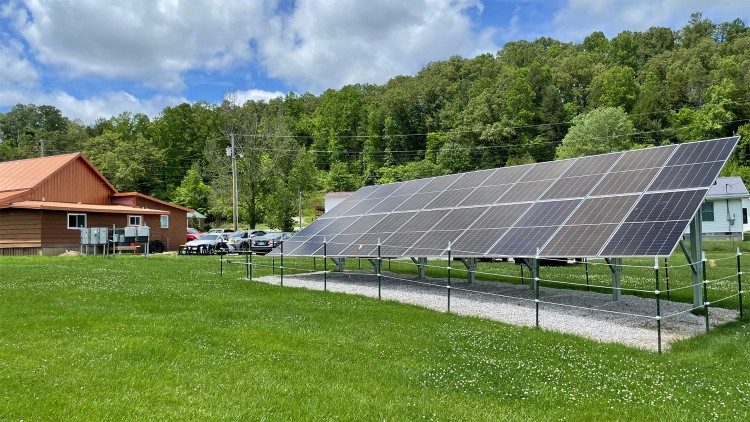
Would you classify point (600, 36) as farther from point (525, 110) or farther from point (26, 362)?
point (26, 362)

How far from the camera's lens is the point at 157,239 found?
45.2m

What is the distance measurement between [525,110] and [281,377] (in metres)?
83.0

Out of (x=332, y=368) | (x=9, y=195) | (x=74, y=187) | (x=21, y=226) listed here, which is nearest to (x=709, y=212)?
(x=332, y=368)

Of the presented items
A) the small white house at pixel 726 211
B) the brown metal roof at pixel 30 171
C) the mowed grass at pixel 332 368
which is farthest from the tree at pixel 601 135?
the mowed grass at pixel 332 368

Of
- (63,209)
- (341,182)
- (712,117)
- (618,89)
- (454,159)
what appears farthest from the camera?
(341,182)

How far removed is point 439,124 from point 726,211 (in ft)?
187

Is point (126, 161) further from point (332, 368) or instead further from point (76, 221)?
point (332, 368)

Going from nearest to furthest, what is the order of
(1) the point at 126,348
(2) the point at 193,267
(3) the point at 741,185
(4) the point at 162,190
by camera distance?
(1) the point at 126,348 < (2) the point at 193,267 < (3) the point at 741,185 < (4) the point at 162,190

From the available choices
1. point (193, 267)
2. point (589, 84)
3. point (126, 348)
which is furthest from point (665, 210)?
point (589, 84)

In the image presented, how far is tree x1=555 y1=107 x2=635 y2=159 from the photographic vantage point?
66250mm

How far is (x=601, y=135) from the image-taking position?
6712cm

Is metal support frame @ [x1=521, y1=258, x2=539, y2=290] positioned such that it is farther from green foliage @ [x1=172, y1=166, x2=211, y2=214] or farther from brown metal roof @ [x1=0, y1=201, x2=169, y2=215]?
green foliage @ [x1=172, y1=166, x2=211, y2=214]

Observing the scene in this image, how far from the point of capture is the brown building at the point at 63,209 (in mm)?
36344

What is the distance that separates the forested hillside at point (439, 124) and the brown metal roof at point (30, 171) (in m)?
18.5
